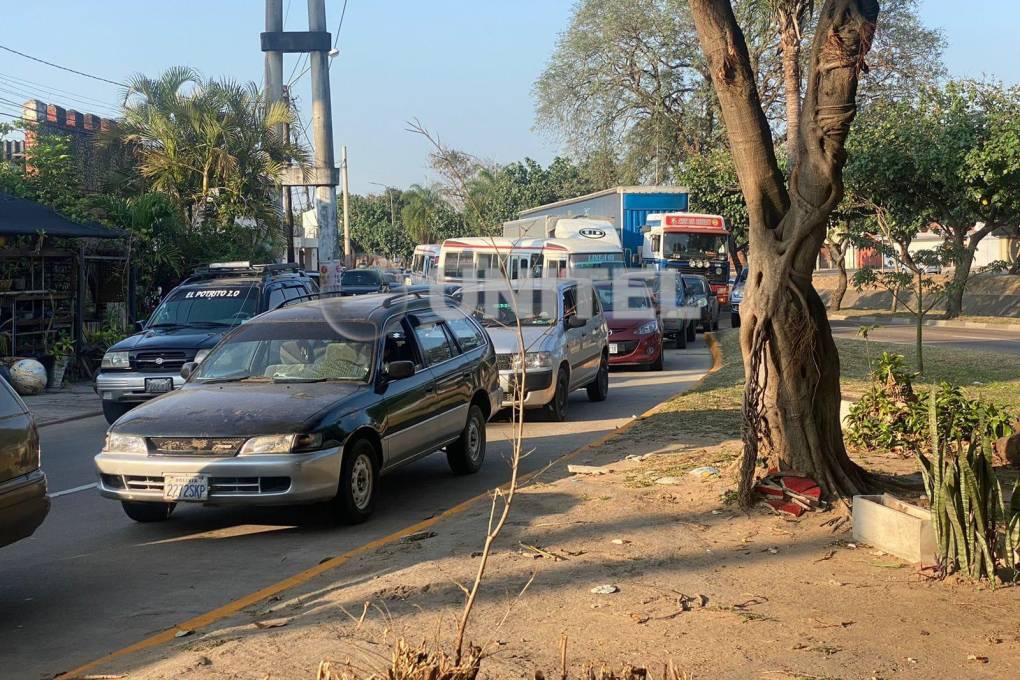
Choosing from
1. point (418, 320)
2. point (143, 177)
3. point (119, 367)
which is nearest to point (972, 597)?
point (418, 320)

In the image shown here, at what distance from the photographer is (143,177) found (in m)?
28.8

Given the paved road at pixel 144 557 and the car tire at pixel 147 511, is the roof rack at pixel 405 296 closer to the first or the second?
the paved road at pixel 144 557

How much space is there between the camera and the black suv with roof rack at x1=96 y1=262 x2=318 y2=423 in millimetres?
14531

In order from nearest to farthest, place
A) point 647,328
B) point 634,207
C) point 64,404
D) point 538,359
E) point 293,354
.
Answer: point 293,354 < point 538,359 < point 64,404 < point 647,328 < point 634,207

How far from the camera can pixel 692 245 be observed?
122ft

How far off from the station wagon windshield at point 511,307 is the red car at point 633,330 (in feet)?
14.7

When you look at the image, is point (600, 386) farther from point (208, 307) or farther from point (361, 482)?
point (361, 482)

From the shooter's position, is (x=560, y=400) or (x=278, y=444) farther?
(x=560, y=400)

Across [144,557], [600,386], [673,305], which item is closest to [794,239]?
[144,557]

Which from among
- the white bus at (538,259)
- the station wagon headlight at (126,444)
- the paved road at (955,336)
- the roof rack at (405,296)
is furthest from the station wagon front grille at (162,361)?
the paved road at (955,336)

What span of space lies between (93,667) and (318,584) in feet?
4.79

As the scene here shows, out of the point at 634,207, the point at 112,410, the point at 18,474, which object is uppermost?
the point at 634,207

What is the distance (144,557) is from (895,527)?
4785mm

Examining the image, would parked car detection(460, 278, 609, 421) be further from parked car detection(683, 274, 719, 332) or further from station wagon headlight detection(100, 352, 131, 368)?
parked car detection(683, 274, 719, 332)
